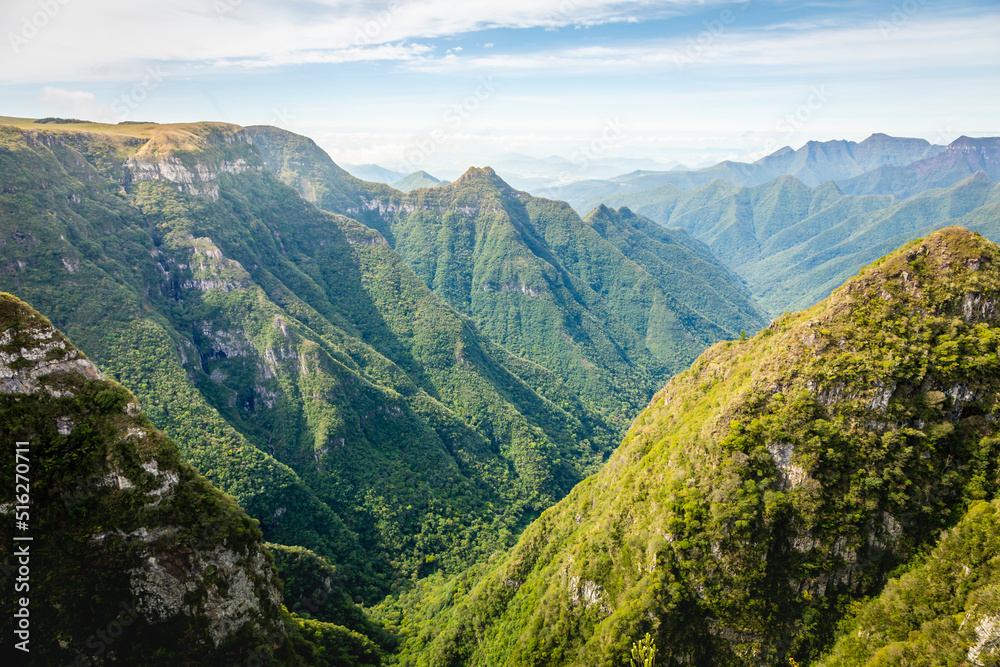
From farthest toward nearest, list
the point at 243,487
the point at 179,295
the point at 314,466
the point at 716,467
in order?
the point at 179,295 → the point at 314,466 → the point at 243,487 → the point at 716,467

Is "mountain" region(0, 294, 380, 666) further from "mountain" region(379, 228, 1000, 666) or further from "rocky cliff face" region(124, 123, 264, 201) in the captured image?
"rocky cliff face" region(124, 123, 264, 201)

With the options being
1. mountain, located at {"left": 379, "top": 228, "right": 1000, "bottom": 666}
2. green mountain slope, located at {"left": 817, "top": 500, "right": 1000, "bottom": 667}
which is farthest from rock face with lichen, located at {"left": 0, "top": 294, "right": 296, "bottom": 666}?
green mountain slope, located at {"left": 817, "top": 500, "right": 1000, "bottom": 667}

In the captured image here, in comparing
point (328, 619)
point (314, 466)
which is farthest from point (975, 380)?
point (314, 466)

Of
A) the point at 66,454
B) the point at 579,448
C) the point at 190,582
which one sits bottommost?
the point at 579,448

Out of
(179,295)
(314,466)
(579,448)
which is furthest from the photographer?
(579,448)

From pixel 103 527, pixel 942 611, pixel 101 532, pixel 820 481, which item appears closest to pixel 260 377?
pixel 103 527

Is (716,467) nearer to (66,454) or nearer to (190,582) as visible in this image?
(190,582)

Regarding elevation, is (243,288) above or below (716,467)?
above
